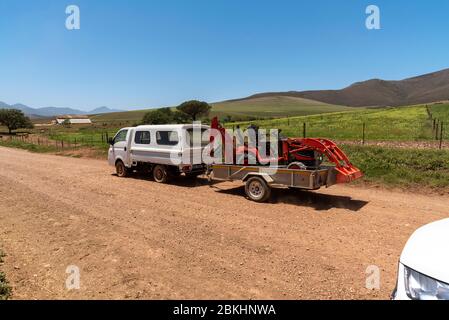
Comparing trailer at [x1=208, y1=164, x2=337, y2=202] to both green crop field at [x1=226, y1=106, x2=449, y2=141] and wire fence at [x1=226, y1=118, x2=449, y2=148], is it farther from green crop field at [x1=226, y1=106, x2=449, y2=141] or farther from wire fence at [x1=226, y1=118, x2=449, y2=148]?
green crop field at [x1=226, y1=106, x2=449, y2=141]

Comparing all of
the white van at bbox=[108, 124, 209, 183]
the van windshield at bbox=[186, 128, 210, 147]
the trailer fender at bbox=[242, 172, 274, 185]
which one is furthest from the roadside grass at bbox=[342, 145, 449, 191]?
the white van at bbox=[108, 124, 209, 183]

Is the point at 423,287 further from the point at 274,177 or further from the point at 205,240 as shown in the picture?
the point at 274,177

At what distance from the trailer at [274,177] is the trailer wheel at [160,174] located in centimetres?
285

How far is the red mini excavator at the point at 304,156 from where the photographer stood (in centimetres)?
891

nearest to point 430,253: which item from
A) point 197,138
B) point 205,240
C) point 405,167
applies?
point 205,240

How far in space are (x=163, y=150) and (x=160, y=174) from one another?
969 millimetres

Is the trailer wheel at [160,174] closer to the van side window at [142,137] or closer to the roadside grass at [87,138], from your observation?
the van side window at [142,137]

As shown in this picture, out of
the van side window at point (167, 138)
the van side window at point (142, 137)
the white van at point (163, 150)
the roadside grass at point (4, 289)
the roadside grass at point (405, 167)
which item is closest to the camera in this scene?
the roadside grass at point (4, 289)

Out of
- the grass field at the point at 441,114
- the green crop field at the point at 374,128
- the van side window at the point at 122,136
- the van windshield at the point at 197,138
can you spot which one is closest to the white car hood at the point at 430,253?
the van windshield at the point at 197,138

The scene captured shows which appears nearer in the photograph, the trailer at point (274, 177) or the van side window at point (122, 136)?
the trailer at point (274, 177)

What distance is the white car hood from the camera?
2.62m

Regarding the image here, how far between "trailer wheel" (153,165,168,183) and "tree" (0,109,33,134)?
8361cm
